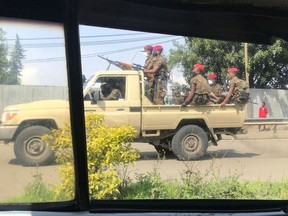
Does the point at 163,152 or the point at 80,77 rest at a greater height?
the point at 80,77

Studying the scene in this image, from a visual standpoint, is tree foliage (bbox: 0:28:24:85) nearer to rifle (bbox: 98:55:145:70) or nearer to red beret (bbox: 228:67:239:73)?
rifle (bbox: 98:55:145:70)

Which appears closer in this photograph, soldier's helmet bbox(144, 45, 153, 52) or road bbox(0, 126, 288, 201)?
soldier's helmet bbox(144, 45, 153, 52)

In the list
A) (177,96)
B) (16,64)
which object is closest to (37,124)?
(16,64)

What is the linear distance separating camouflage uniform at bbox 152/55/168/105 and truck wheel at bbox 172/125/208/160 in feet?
0.93

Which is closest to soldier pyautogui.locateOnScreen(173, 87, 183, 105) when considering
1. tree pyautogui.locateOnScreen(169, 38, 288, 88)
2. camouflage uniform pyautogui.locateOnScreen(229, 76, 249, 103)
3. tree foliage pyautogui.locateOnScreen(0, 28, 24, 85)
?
tree pyautogui.locateOnScreen(169, 38, 288, 88)

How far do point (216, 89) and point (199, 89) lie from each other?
0.11 m

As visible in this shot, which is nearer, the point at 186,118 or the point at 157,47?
the point at 157,47

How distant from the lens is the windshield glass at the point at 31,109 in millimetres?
2297

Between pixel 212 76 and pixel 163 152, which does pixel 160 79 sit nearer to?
pixel 212 76

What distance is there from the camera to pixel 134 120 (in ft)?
9.61

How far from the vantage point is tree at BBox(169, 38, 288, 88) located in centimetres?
265

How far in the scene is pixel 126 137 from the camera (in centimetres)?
283

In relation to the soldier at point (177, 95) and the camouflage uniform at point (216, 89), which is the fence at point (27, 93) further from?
the camouflage uniform at point (216, 89)

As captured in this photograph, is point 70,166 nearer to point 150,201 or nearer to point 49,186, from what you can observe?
point 49,186
